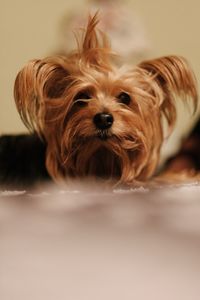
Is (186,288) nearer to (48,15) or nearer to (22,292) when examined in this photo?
(22,292)

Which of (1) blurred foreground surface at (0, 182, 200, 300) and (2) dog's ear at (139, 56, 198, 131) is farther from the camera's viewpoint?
(2) dog's ear at (139, 56, 198, 131)

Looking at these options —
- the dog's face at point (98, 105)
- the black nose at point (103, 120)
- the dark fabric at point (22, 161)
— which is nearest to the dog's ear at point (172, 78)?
the dog's face at point (98, 105)

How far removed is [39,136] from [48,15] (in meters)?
0.19

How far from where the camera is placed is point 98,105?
0.73 meters

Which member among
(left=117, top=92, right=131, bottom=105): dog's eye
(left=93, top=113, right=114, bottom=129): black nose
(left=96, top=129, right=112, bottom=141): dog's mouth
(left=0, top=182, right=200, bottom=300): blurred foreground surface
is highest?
(left=117, top=92, right=131, bottom=105): dog's eye

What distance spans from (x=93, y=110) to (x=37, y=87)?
9 centimetres

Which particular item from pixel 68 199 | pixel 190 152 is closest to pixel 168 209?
pixel 68 199

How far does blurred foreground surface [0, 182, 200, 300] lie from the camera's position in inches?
21.1

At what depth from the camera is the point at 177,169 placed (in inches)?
32.8

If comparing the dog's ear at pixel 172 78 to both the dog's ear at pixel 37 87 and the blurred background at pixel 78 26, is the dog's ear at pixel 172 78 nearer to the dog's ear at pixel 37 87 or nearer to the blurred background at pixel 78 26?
the blurred background at pixel 78 26

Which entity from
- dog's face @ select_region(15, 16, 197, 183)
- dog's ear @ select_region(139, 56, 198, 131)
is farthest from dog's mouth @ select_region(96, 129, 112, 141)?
dog's ear @ select_region(139, 56, 198, 131)

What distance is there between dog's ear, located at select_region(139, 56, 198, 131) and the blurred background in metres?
0.02

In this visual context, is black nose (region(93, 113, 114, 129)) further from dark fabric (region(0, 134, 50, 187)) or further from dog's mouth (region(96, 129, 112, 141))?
dark fabric (region(0, 134, 50, 187))

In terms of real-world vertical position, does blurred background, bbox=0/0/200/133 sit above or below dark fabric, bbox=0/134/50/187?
above
